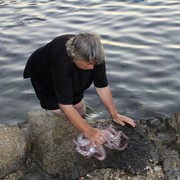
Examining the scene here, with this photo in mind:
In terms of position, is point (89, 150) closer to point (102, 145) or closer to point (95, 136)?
point (102, 145)

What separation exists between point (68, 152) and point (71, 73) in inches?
47.6

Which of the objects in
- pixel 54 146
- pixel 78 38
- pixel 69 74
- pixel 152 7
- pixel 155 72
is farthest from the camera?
pixel 152 7

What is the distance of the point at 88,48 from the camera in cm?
482

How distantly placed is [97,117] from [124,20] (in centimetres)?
502

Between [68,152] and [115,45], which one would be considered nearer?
[68,152]

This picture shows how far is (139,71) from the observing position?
9.17 metres

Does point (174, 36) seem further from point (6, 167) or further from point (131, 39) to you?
point (6, 167)

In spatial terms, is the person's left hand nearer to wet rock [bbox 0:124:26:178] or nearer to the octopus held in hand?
the octopus held in hand

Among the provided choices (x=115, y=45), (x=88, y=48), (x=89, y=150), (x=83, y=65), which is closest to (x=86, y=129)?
(x=89, y=150)

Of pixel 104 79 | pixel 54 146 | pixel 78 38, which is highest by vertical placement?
pixel 78 38

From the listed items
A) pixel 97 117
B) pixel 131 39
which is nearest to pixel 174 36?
pixel 131 39

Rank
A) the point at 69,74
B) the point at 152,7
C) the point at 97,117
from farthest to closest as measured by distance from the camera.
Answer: the point at 152,7, the point at 97,117, the point at 69,74

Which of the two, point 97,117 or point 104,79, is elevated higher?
point 104,79

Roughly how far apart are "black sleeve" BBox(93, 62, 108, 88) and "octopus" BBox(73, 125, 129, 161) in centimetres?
68
